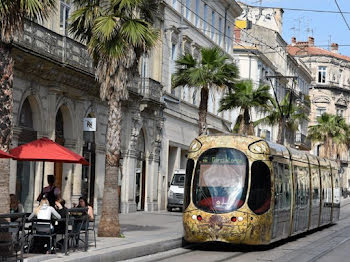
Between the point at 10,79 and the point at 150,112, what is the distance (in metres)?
26.2

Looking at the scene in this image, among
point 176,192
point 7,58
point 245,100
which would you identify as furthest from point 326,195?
point 7,58

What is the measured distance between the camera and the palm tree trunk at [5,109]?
16.4 meters

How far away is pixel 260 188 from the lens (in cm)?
2197

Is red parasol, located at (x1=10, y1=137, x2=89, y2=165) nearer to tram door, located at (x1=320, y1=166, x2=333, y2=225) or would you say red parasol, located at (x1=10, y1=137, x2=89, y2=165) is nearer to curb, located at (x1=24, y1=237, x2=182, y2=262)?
curb, located at (x1=24, y1=237, x2=182, y2=262)

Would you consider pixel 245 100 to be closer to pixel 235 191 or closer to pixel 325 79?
pixel 235 191

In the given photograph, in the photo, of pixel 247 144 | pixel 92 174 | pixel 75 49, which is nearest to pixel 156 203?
pixel 92 174

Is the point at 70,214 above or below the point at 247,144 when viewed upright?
below

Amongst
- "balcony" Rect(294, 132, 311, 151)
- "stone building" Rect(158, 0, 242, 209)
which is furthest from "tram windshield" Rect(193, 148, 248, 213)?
"balcony" Rect(294, 132, 311, 151)

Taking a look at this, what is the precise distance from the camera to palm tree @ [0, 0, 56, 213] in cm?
1625

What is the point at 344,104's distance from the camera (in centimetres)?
11631

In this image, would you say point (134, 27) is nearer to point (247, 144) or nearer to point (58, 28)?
point (247, 144)

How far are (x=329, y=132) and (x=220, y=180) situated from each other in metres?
63.1

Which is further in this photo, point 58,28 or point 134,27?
point 58,28

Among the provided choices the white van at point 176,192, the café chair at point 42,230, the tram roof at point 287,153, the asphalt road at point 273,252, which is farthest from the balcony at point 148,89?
the café chair at point 42,230
